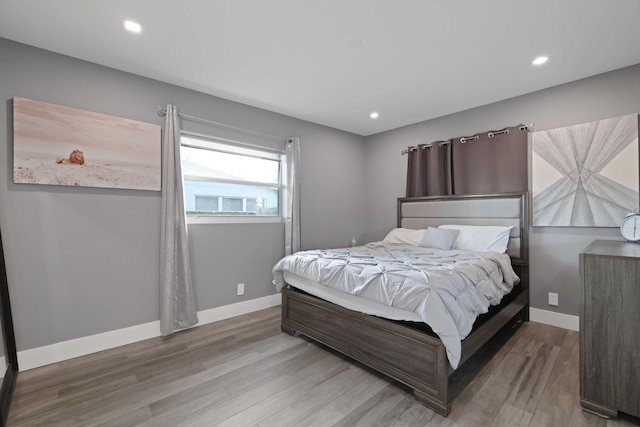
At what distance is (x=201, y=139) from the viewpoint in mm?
3195

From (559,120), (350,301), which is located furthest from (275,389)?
(559,120)

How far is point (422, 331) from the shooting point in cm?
184

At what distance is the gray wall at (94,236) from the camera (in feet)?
7.25

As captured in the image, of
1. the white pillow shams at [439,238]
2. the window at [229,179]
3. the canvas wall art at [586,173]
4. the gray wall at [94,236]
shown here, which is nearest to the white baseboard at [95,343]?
the gray wall at [94,236]

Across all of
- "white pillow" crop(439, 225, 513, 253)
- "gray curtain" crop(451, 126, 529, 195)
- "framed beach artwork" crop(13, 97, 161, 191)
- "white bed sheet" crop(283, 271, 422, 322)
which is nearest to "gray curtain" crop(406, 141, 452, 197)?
"gray curtain" crop(451, 126, 529, 195)

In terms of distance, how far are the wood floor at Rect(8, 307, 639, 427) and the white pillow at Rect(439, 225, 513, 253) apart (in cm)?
97

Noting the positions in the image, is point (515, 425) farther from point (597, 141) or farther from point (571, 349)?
point (597, 141)

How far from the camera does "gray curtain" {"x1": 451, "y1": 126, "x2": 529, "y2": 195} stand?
10.6 feet

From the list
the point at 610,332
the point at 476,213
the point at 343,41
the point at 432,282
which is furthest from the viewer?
the point at 476,213

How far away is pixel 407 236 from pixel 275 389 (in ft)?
8.54

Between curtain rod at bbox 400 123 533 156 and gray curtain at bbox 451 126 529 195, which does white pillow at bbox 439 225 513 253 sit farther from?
curtain rod at bbox 400 123 533 156

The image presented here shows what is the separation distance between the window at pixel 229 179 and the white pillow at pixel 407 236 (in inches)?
65.5

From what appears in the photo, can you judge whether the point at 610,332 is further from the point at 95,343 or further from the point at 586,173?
the point at 95,343

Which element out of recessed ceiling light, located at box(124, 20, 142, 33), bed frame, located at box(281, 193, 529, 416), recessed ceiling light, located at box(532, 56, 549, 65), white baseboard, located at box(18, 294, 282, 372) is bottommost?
white baseboard, located at box(18, 294, 282, 372)
